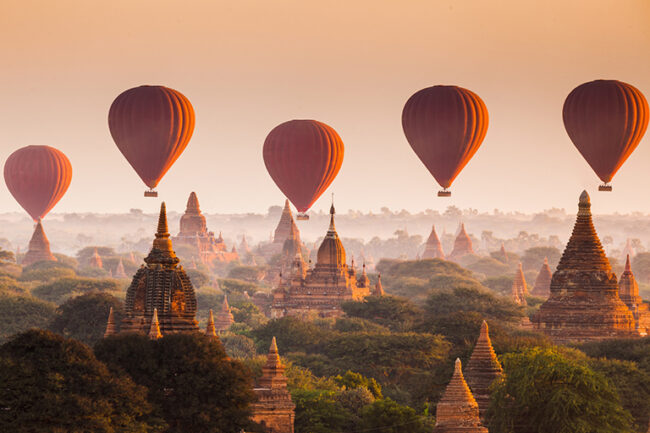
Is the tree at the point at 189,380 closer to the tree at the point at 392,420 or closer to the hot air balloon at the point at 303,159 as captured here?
the tree at the point at 392,420

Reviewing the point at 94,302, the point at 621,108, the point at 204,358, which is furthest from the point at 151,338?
the point at 621,108

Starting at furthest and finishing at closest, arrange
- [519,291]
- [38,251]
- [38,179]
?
[38,251]
[38,179]
[519,291]

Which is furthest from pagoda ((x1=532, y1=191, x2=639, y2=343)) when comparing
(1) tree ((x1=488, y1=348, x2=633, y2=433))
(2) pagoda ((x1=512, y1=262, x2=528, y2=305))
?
(2) pagoda ((x1=512, y1=262, x2=528, y2=305))

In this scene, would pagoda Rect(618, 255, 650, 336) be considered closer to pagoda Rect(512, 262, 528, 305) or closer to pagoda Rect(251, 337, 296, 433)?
pagoda Rect(512, 262, 528, 305)

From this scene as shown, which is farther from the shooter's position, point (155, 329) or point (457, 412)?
point (155, 329)

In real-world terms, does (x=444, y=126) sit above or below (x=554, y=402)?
above

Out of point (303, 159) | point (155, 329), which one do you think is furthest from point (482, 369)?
point (303, 159)

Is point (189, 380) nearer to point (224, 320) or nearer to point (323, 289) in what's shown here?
point (323, 289)
